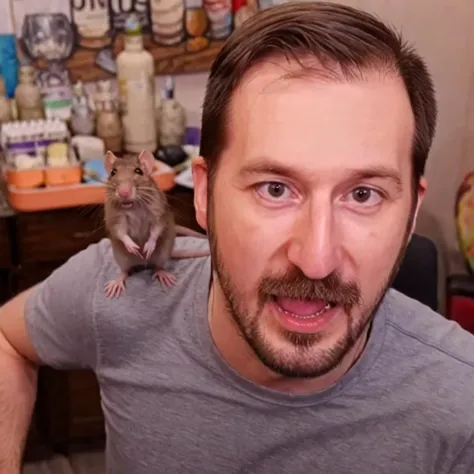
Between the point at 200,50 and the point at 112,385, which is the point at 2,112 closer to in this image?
the point at 200,50

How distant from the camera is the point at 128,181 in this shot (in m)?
1.13

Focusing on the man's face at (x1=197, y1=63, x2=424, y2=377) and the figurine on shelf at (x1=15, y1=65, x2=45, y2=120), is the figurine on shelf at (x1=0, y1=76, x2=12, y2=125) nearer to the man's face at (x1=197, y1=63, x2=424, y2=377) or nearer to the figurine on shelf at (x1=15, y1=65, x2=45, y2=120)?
the figurine on shelf at (x1=15, y1=65, x2=45, y2=120)

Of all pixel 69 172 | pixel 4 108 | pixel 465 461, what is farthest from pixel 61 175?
pixel 465 461

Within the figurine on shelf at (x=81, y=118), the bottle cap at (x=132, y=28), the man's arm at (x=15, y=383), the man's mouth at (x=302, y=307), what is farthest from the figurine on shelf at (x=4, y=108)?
the man's mouth at (x=302, y=307)

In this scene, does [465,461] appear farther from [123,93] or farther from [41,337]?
[123,93]

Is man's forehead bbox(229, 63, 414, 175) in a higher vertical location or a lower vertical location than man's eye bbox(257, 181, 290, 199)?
higher

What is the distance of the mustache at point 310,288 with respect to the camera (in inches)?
32.7

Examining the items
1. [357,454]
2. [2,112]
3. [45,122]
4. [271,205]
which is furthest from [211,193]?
[2,112]

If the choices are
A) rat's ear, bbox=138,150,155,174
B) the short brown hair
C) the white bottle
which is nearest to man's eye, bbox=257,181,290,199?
the short brown hair

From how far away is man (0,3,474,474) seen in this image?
2.77 feet

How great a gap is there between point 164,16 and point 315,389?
1.49m

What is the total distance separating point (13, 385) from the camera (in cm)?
117

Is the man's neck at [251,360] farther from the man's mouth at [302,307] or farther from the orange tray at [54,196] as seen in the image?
the orange tray at [54,196]

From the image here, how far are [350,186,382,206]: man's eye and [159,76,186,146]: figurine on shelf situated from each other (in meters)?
1.29
